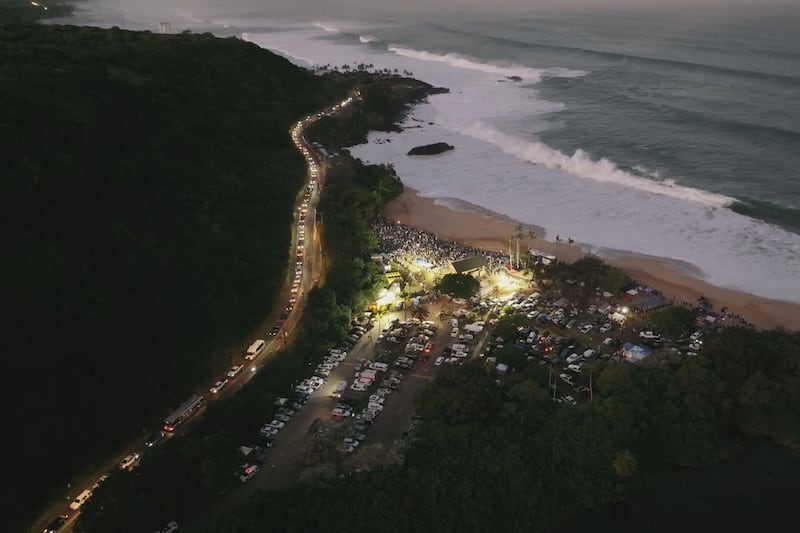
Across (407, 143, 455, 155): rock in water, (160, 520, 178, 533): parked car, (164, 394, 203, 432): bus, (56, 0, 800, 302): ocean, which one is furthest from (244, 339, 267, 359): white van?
(407, 143, 455, 155): rock in water

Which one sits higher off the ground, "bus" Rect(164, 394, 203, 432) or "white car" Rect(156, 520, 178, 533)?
"bus" Rect(164, 394, 203, 432)

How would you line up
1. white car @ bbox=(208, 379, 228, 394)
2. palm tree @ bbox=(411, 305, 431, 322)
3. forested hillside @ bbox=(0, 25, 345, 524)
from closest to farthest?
1. forested hillside @ bbox=(0, 25, 345, 524)
2. white car @ bbox=(208, 379, 228, 394)
3. palm tree @ bbox=(411, 305, 431, 322)

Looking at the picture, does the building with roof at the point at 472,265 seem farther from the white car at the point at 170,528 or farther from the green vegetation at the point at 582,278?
the white car at the point at 170,528

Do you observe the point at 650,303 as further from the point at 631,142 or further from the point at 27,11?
the point at 27,11

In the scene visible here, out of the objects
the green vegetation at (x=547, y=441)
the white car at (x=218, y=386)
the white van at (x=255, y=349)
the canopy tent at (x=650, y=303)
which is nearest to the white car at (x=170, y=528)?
the green vegetation at (x=547, y=441)

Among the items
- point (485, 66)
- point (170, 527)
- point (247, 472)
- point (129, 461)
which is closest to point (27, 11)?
point (485, 66)

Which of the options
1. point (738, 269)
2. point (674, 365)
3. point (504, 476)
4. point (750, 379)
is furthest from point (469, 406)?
point (738, 269)

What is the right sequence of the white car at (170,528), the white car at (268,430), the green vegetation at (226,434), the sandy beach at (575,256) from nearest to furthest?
the green vegetation at (226,434)
the white car at (170,528)
the white car at (268,430)
the sandy beach at (575,256)

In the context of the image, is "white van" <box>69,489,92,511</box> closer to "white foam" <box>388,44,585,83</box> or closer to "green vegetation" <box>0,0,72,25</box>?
"green vegetation" <box>0,0,72,25</box>
